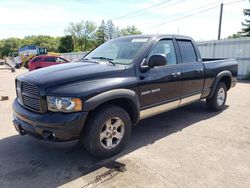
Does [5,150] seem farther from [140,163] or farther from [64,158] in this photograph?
[140,163]

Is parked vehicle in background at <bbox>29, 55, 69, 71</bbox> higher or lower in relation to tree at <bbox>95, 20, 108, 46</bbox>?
lower

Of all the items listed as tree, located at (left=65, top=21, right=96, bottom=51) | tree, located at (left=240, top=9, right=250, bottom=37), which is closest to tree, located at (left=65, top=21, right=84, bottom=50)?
tree, located at (left=65, top=21, right=96, bottom=51)

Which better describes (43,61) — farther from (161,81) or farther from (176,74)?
(161,81)

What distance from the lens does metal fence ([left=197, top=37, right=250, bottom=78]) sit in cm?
1338

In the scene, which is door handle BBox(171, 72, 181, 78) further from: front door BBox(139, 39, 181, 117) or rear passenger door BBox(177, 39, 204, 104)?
rear passenger door BBox(177, 39, 204, 104)

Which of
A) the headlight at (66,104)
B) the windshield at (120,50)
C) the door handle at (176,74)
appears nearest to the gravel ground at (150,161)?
the headlight at (66,104)

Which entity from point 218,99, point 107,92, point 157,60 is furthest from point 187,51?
point 107,92

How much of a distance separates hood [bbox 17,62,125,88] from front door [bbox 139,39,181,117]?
1.82 ft

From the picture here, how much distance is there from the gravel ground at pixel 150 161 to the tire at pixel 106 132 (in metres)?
0.19

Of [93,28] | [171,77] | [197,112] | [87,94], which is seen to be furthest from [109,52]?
[93,28]

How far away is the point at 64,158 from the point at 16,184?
0.82 m

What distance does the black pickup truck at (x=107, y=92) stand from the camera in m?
3.06

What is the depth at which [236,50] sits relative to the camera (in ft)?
45.2

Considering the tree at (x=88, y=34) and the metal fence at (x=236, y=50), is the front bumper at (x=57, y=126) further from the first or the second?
the tree at (x=88, y=34)
